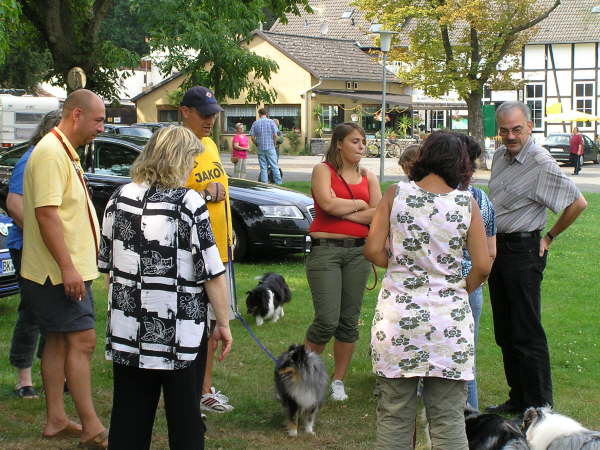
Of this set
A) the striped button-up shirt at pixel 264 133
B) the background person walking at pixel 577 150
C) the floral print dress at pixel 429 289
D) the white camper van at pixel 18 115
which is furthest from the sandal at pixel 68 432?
the background person walking at pixel 577 150

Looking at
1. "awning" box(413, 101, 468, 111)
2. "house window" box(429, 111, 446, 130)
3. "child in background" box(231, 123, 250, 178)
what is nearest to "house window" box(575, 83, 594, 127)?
"awning" box(413, 101, 468, 111)

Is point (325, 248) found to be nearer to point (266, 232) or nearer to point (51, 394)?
point (51, 394)

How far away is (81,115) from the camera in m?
4.49

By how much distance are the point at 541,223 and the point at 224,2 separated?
11.6m

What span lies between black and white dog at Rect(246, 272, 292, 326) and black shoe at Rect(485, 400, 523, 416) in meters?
3.00

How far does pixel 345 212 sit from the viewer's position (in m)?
5.39

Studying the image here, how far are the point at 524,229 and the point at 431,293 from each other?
1.73m

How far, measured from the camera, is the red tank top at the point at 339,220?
5.44 metres

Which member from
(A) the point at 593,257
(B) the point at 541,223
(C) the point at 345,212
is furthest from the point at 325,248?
(A) the point at 593,257

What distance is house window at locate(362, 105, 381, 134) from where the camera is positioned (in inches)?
1854

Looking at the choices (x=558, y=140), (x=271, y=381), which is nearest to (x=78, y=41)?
(x=271, y=381)

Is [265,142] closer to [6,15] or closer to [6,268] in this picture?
[6,15]

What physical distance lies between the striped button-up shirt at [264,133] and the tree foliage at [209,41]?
3.74 m

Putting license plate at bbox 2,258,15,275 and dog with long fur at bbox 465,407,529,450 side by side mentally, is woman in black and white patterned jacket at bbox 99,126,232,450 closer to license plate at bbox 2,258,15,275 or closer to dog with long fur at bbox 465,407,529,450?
dog with long fur at bbox 465,407,529,450
